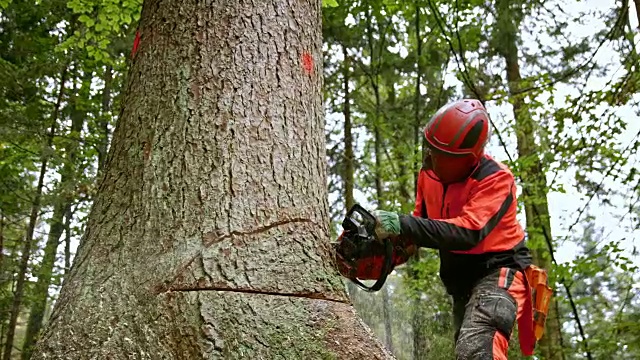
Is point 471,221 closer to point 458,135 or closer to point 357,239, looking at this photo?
point 458,135

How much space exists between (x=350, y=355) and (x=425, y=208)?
63.8 inches

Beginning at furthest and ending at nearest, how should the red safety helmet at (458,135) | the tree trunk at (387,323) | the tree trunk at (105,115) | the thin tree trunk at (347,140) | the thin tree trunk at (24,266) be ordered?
the thin tree trunk at (347,140)
the tree trunk at (105,115)
the thin tree trunk at (24,266)
the tree trunk at (387,323)
the red safety helmet at (458,135)

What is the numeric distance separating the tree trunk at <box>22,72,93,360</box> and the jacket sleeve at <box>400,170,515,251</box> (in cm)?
638

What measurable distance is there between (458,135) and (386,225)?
70cm

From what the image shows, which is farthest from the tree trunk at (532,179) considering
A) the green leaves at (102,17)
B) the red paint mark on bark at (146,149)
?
the red paint mark on bark at (146,149)

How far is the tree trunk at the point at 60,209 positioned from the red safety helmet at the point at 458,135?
619 cm

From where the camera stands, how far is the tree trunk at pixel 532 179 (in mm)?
7469

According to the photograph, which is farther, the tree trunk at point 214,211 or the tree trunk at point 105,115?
the tree trunk at point 105,115

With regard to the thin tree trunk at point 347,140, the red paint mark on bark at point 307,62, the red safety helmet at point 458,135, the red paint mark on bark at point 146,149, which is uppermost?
the thin tree trunk at point 347,140

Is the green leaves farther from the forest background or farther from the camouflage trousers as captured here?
the camouflage trousers

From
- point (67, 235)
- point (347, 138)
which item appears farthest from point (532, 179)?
point (67, 235)

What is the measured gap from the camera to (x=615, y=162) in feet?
20.0

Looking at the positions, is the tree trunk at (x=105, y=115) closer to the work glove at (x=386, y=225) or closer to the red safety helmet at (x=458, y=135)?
the red safety helmet at (x=458, y=135)

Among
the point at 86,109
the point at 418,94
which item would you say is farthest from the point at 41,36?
the point at 418,94
